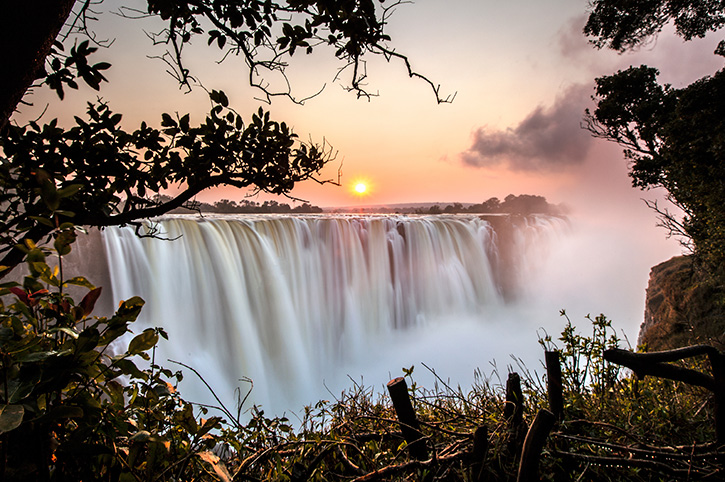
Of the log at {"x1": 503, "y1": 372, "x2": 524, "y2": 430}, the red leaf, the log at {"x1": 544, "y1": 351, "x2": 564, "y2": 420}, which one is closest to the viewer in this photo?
the red leaf

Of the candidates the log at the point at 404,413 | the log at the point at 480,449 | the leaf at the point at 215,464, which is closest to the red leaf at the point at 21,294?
the leaf at the point at 215,464

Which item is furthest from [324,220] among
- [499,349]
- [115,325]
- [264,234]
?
[115,325]

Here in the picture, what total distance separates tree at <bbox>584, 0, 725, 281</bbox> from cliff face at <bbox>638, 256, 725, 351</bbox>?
2.10 ft

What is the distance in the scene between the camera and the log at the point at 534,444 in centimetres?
109

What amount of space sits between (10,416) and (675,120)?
10.1 m

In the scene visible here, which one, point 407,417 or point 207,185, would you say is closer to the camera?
point 407,417

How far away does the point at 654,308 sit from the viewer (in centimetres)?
895

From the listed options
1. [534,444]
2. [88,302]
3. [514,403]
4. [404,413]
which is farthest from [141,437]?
[514,403]

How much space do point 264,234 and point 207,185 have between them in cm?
980

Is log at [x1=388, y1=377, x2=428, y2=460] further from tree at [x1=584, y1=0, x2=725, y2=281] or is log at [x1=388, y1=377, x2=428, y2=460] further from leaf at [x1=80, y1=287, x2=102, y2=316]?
tree at [x1=584, y1=0, x2=725, y2=281]

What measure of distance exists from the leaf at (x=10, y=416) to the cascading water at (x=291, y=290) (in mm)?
9111

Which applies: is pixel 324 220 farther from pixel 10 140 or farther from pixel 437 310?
pixel 10 140

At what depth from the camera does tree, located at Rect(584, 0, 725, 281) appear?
6168 millimetres

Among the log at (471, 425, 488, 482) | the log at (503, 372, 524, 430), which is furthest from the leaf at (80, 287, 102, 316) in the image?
the log at (503, 372, 524, 430)
